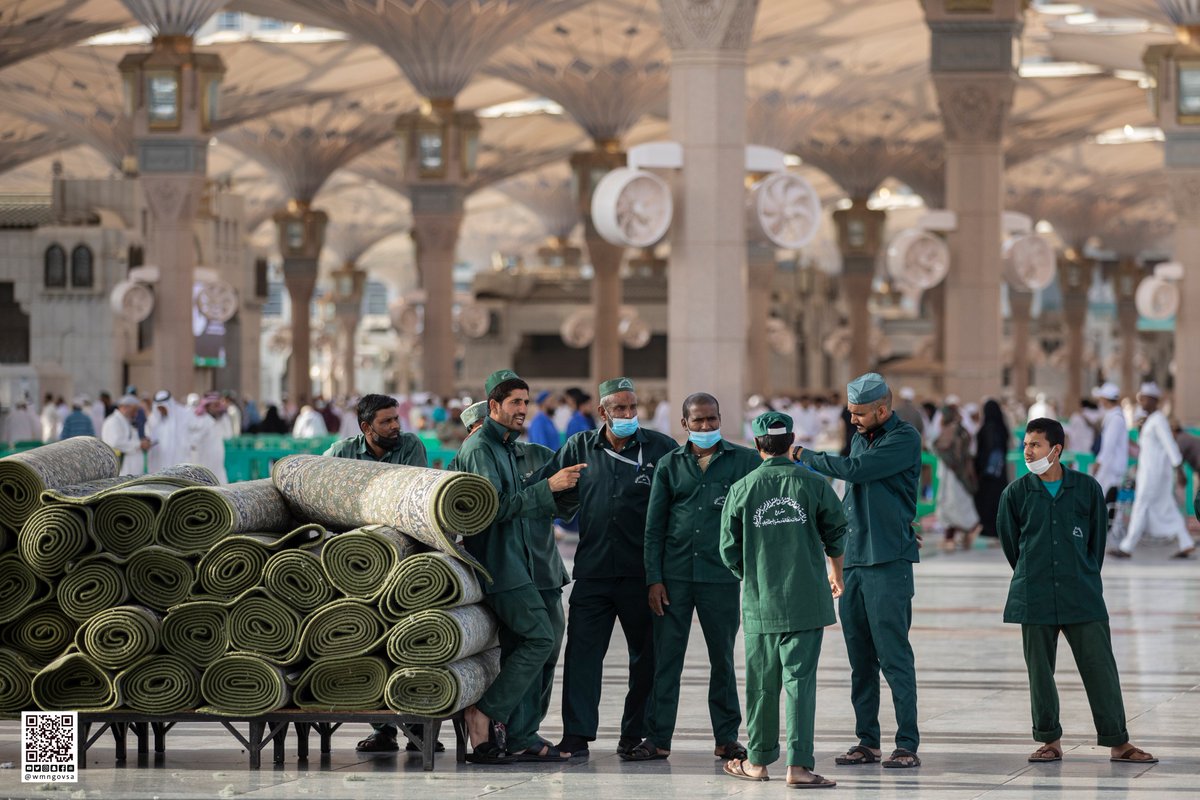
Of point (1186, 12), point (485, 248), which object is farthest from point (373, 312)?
point (1186, 12)

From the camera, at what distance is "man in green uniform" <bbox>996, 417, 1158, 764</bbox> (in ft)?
22.9

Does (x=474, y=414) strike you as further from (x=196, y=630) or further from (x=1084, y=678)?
(x=1084, y=678)

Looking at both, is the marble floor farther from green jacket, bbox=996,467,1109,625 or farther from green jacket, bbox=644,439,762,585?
green jacket, bbox=644,439,762,585

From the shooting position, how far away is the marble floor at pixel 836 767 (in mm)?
6391

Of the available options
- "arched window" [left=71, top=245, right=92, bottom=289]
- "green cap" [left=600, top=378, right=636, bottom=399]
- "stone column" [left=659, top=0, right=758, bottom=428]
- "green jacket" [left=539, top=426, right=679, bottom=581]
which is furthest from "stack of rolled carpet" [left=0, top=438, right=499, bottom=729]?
"arched window" [left=71, top=245, right=92, bottom=289]

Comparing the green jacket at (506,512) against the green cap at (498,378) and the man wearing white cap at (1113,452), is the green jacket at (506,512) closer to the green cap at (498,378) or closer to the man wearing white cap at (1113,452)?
the green cap at (498,378)

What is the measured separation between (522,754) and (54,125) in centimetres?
3676

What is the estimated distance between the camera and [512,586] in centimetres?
699

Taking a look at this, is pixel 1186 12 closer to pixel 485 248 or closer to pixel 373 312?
pixel 485 248

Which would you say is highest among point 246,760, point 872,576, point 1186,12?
point 1186,12

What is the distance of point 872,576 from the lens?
7.09m

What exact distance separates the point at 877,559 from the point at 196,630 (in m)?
2.48

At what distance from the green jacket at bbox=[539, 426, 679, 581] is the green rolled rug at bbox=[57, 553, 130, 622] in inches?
63.0

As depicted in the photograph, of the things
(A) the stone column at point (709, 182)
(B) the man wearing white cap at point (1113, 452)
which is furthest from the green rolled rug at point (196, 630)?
(B) the man wearing white cap at point (1113, 452)
